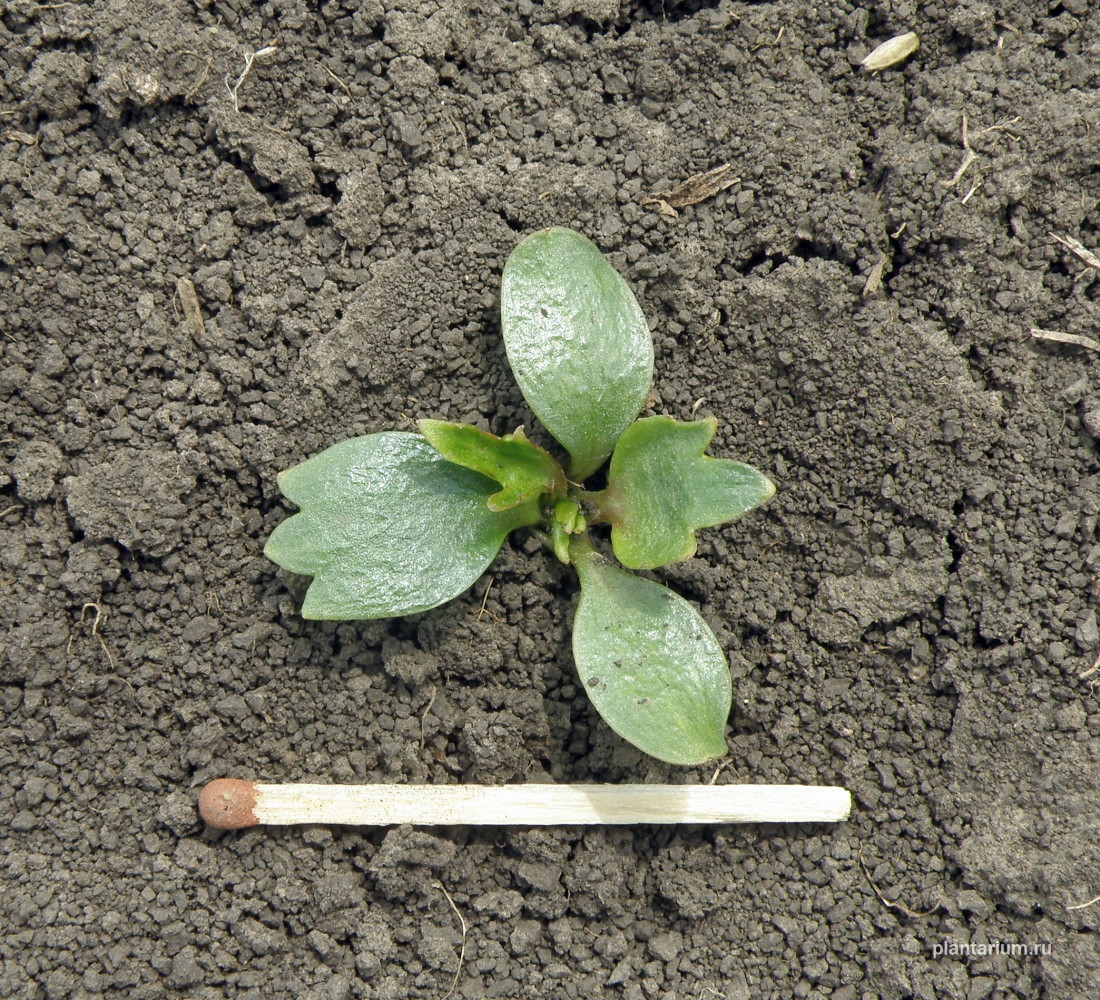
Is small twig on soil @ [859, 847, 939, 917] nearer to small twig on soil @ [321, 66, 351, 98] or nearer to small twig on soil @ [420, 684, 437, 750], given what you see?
small twig on soil @ [420, 684, 437, 750]

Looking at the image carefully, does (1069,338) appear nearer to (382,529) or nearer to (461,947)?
(382,529)

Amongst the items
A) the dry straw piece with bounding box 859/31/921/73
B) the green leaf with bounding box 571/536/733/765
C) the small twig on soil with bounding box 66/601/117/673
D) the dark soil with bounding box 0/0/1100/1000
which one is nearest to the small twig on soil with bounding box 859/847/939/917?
the dark soil with bounding box 0/0/1100/1000

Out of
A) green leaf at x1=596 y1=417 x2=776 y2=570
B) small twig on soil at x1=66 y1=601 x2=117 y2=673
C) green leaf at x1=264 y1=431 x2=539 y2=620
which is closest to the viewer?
green leaf at x1=596 y1=417 x2=776 y2=570

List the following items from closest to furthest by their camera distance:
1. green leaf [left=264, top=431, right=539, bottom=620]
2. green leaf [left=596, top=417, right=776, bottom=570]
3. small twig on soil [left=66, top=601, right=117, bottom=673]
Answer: green leaf [left=596, top=417, right=776, bottom=570]
green leaf [left=264, top=431, right=539, bottom=620]
small twig on soil [left=66, top=601, right=117, bottom=673]

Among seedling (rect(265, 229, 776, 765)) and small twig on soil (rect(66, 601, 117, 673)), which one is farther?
small twig on soil (rect(66, 601, 117, 673))

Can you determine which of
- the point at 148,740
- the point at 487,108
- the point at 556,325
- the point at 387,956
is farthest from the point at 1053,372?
the point at 148,740

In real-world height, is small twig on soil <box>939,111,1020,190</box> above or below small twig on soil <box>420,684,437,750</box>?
above

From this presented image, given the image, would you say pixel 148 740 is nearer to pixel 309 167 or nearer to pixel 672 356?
pixel 309 167

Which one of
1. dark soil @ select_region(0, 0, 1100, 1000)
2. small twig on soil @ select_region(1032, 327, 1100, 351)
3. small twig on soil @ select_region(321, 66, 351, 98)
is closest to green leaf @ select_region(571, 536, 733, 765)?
dark soil @ select_region(0, 0, 1100, 1000)

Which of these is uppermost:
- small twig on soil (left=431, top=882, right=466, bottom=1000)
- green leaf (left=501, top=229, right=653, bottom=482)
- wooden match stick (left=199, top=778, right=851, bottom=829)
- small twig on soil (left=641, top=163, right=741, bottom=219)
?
small twig on soil (left=641, top=163, right=741, bottom=219)
